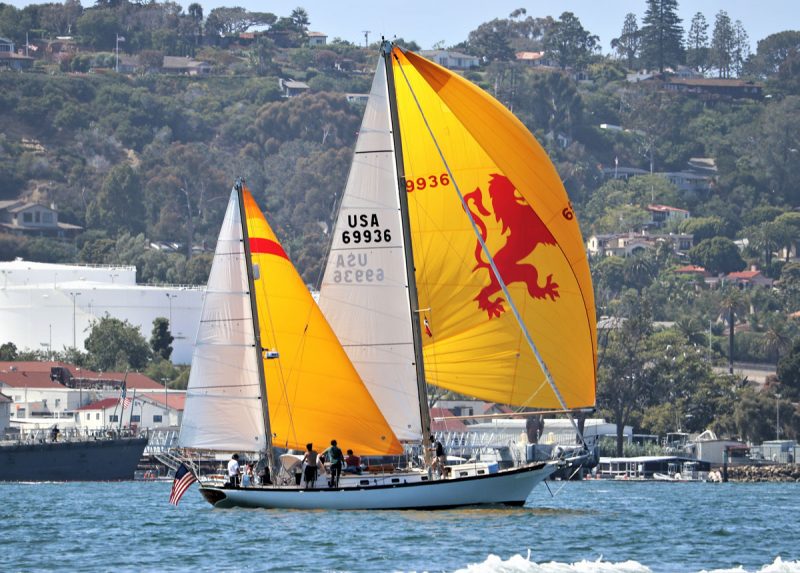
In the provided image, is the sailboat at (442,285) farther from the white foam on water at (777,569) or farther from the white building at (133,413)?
the white building at (133,413)

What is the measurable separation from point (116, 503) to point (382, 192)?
1666 cm

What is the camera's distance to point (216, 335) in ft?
135

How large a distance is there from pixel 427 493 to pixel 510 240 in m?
4.60

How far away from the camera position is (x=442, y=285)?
38.0 meters

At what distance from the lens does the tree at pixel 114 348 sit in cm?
12838

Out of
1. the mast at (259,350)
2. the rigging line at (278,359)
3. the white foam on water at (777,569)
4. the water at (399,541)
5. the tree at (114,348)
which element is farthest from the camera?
the tree at (114,348)

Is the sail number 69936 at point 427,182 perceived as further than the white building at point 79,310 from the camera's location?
No

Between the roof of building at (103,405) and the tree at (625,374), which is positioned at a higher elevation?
the tree at (625,374)

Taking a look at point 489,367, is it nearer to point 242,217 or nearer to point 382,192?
point 382,192

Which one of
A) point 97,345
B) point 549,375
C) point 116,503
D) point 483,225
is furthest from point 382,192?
point 97,345

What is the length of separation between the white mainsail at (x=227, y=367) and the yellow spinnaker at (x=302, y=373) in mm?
290

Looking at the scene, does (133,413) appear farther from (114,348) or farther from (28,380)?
(114,348)

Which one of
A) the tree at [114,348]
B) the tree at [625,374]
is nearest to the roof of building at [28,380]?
the tree at [114,348]

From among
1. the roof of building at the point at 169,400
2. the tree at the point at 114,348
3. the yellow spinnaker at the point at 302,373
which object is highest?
the tree at the point at 114,348
